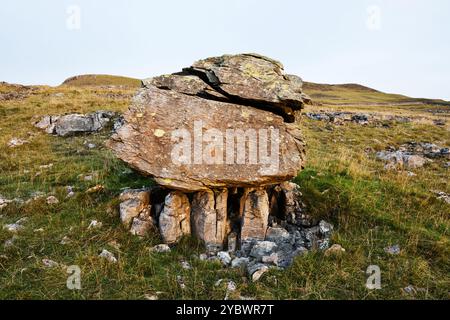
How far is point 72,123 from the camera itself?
18094 mm

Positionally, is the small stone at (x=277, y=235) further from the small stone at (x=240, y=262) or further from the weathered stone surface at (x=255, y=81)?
the weathered stone surface at (x=255, y=81)

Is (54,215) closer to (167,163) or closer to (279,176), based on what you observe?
(167,163)

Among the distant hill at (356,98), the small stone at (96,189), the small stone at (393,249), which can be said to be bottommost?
the small stone at (393,249)

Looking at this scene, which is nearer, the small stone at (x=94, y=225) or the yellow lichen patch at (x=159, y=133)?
the yellow lichen patch at (x=159, y=133)

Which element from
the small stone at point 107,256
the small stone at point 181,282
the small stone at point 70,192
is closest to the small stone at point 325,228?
the small stone at point 181,282

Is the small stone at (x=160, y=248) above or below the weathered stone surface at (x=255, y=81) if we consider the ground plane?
below

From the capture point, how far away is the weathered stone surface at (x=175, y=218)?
780cm

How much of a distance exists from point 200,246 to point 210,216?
71 centimetres

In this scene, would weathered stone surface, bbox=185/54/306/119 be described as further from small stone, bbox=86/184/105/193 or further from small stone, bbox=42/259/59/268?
small stone, bbox=42/259/59/268

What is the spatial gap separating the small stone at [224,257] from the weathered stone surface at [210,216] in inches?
20.4

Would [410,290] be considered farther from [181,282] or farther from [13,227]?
[13,227]

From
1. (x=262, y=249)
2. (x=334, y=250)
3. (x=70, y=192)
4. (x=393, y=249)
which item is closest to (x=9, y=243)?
(x=70, y=192)
